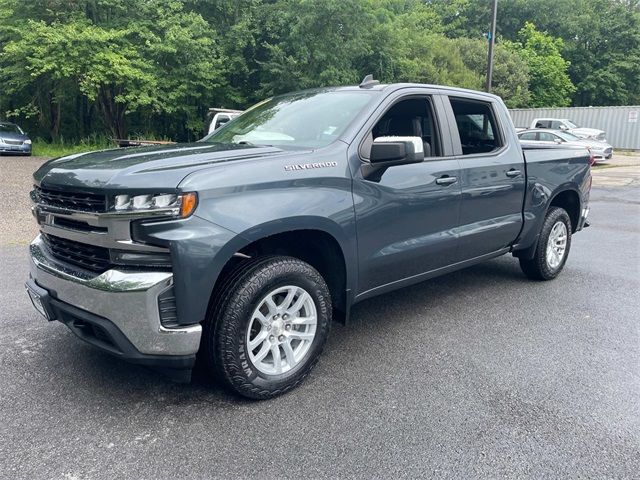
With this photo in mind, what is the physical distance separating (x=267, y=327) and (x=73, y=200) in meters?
1.27

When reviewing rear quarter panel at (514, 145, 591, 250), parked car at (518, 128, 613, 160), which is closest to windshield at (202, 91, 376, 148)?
rear quarter panel at (514, 145, 591, 250)

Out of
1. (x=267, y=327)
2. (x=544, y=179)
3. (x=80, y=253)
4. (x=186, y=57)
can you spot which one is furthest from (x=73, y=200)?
(x=186, y=57)

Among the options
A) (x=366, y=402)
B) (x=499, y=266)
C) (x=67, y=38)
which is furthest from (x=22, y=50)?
(x=366, y=402)

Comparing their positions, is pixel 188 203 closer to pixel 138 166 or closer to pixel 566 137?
pixel 138 166

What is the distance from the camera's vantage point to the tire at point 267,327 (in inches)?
113

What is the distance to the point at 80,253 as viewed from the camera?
9.76ft

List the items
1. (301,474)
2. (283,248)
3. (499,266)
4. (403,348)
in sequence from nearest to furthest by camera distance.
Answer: (301,474) → (283,248) → (403,348) → (499,266)

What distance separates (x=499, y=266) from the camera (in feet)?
20.7

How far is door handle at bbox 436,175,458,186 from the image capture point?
4055 millimetres

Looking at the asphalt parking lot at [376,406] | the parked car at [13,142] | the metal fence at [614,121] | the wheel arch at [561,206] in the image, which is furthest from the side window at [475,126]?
the metal fence at [614,121]

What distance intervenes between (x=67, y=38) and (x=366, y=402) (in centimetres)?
2283

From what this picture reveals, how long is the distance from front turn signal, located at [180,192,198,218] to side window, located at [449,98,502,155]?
2.57 metres

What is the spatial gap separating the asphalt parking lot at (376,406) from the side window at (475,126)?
1437mm

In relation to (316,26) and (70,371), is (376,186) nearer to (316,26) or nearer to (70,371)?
(70,371)
